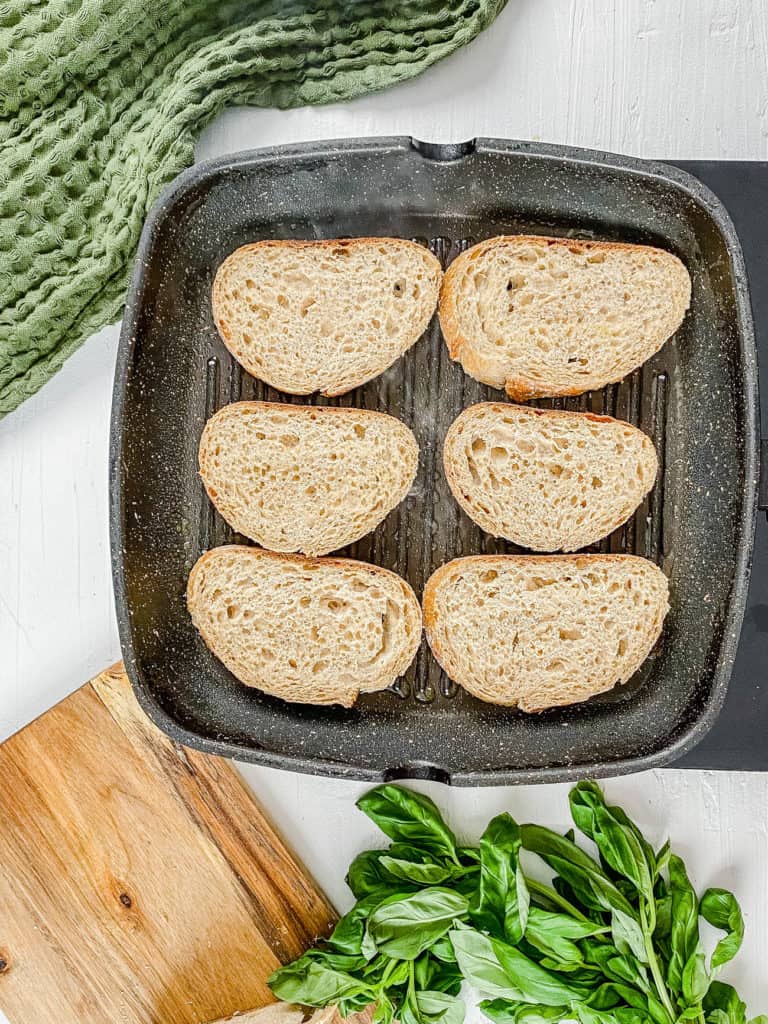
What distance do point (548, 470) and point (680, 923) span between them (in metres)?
0.60

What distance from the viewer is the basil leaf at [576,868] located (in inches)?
45.9

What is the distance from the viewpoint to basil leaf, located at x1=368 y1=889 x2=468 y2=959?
1.17 m

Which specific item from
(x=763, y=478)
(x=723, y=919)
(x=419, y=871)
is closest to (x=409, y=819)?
(x=419, y=871)

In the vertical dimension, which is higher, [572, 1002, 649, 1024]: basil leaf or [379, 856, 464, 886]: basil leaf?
[379, 856, 464, 886]: basil leaf

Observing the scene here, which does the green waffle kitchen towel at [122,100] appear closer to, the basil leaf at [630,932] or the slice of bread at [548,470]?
the slice of bread at [548,470]

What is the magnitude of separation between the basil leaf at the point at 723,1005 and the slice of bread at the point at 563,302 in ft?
2.70

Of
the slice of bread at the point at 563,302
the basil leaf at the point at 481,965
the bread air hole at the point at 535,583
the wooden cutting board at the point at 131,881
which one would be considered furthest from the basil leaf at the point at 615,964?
the slice of bread at the point at 563,302

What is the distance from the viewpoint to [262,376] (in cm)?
117

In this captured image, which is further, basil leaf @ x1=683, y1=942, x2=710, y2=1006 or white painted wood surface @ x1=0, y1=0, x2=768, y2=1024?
white painted wood surface @ x1=0, y1=0, x2=768, y2=1024

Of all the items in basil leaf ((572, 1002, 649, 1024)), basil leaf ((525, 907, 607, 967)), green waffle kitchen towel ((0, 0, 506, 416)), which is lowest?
basil leaf ((572, 1002, 649, 1024))

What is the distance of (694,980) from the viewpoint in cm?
114

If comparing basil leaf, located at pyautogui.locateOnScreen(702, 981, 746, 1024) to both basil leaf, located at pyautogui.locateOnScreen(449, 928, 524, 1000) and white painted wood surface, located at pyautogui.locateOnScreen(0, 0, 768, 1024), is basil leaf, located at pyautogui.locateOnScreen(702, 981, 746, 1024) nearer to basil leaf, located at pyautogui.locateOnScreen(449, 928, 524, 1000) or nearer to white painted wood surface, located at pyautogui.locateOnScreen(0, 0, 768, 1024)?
white painted wood surface, located at pyautogui.locateOnScreen(0, 0, 768, 1024)

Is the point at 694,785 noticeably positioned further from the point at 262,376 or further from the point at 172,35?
the point at 172,35

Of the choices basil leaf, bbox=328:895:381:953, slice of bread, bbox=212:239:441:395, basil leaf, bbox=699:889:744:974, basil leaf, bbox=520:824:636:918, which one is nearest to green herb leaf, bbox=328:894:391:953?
basil leaf, bbox=328:895:381:953
